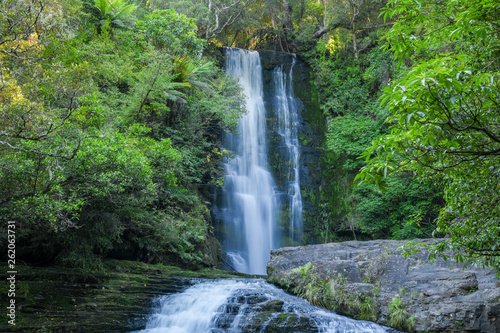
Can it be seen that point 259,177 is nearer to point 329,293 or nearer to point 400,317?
point 329,293

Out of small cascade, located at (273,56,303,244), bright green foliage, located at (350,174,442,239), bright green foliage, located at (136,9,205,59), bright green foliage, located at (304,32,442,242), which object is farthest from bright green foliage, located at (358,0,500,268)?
small cascade, located at (273,56,303,244)

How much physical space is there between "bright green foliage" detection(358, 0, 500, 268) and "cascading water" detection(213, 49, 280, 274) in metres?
13.7

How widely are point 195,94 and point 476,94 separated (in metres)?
15.6

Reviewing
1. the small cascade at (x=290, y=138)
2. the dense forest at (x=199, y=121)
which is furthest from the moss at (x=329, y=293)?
the small cascade at (x=290, y=138)

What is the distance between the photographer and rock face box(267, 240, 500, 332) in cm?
666

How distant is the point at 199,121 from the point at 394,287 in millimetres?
11546

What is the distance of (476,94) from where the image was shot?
10.3 feet

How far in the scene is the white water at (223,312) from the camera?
7.37 metres

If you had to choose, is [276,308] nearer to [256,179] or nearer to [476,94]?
[476,94]

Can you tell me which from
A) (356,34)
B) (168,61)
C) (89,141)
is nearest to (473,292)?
(89,141)

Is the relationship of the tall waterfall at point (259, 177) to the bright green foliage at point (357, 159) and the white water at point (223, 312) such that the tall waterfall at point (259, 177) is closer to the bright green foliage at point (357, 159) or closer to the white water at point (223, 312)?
the bright green foliage at point (357, 159)

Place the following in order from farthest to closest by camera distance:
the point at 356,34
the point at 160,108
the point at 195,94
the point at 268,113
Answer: the point at 356,34 < the point at 268,113 < the point at 195,94 < the point at 160,108

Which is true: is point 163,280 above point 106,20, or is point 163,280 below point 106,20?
below


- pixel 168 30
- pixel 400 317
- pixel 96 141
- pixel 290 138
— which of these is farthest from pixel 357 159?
pixel 96 141
